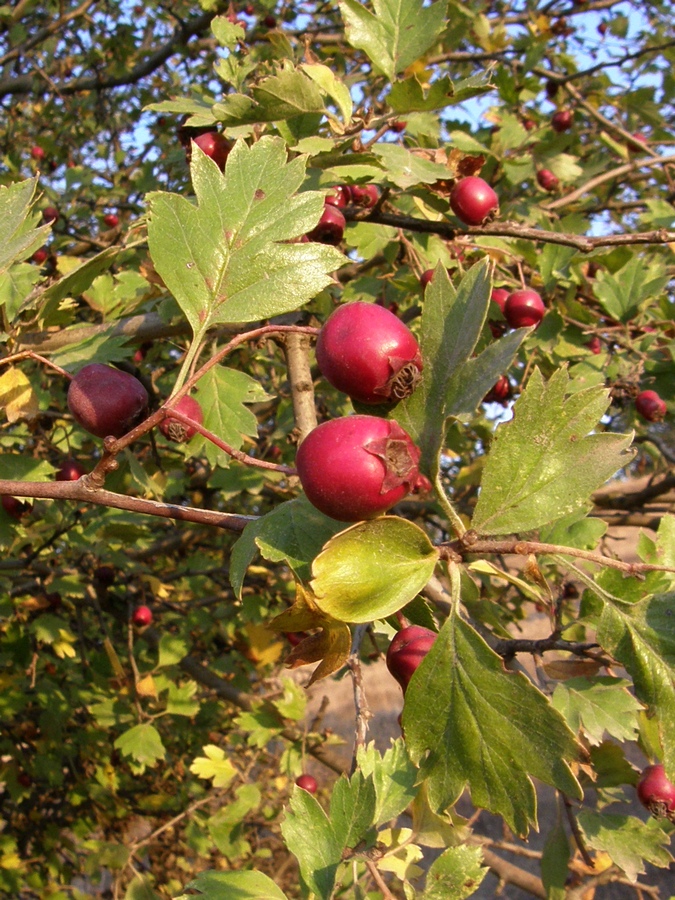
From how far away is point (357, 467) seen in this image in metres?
0.72

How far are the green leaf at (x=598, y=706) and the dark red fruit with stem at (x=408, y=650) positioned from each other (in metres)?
0.46

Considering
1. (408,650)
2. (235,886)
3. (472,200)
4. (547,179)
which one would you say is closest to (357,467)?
(408,650)

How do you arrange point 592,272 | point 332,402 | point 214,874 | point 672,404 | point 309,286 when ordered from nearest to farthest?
point 309,286 → point 214,874 → point 672,404 → point 592,272 → point 332,402

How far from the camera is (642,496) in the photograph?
10.1 feet

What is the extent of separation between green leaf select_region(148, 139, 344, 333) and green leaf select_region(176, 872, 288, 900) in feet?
2.62

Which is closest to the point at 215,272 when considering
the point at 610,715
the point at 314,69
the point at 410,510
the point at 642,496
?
the point at 314,69

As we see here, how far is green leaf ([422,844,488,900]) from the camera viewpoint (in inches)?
36.1

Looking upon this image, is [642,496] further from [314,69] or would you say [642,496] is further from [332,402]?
[314,69]

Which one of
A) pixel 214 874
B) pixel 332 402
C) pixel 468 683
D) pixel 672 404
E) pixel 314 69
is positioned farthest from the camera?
pixel 332 402

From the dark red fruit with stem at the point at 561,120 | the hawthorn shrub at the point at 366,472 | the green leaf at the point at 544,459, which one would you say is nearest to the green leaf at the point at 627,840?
the hawthorn shrub at the point at 366,472

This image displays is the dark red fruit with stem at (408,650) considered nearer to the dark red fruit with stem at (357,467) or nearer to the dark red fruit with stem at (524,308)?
the dark red fruit with stem at (357,467)

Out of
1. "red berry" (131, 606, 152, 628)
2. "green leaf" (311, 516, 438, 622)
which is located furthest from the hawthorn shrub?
"red berry" (131, 606, 152, 628)

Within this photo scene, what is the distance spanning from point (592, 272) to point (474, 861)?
1912 millimetres

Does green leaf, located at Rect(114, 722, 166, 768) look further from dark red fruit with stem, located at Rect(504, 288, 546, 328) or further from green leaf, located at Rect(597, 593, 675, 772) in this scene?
green leaf, located at Rect(597, 593, 675, 772)
